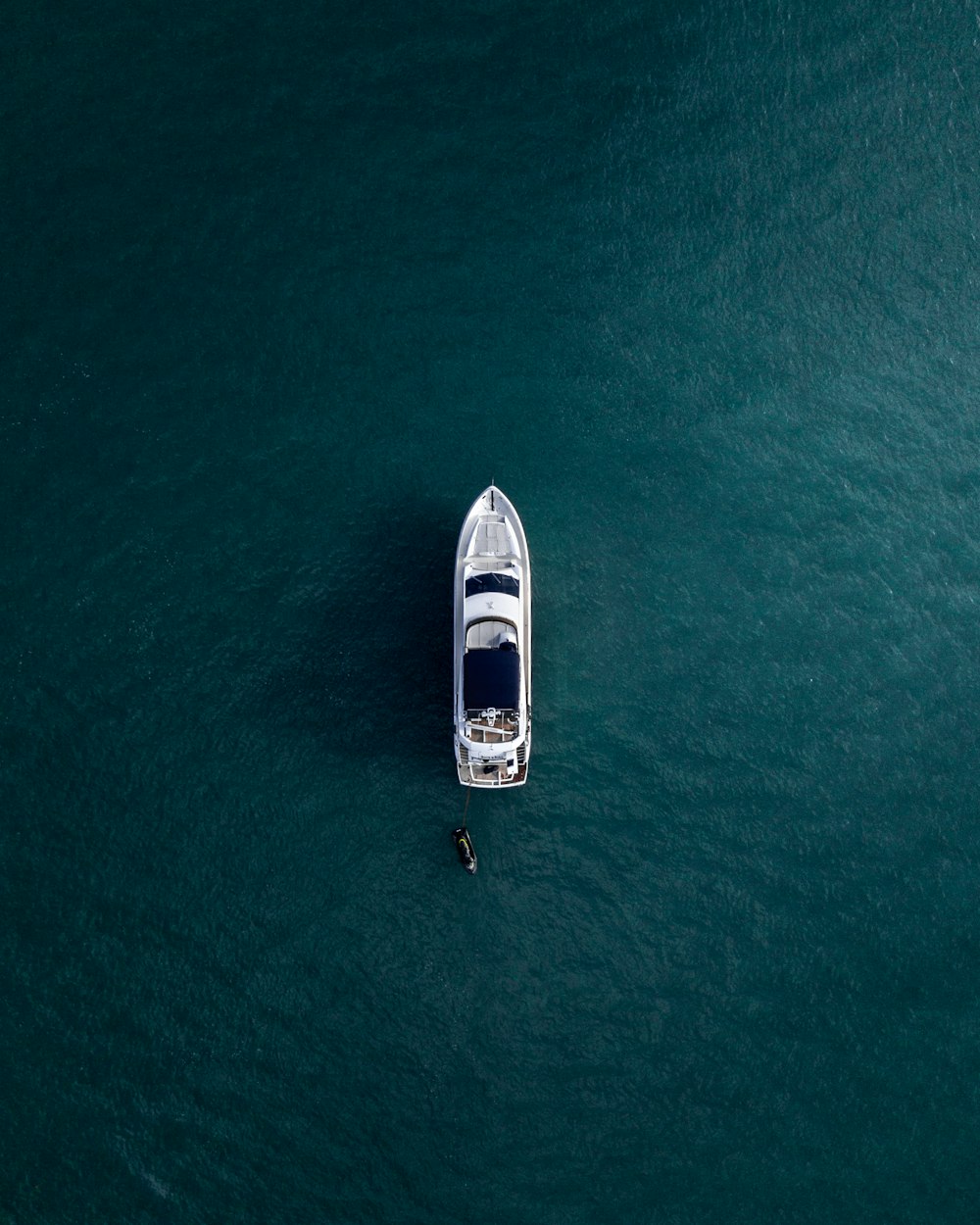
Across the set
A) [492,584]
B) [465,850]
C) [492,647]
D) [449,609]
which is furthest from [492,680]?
[465,850]

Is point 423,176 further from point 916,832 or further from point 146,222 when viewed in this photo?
point 916,832

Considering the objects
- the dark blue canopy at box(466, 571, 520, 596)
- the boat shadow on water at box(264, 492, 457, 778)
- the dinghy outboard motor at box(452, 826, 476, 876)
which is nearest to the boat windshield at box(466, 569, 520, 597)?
the dark blue canopy at box(466, 571, 520, 596)

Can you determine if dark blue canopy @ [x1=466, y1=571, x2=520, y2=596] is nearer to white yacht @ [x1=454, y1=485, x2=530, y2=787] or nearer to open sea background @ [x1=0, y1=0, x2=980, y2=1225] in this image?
white yacht @ [x1=454, y1=485, x2=530, y2=787]

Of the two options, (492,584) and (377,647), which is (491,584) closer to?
(492,584)

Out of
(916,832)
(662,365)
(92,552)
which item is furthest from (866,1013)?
(92,552)

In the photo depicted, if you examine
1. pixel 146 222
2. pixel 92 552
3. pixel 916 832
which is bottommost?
pixel 916 832

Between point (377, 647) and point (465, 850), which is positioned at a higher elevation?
point (377, 647)
